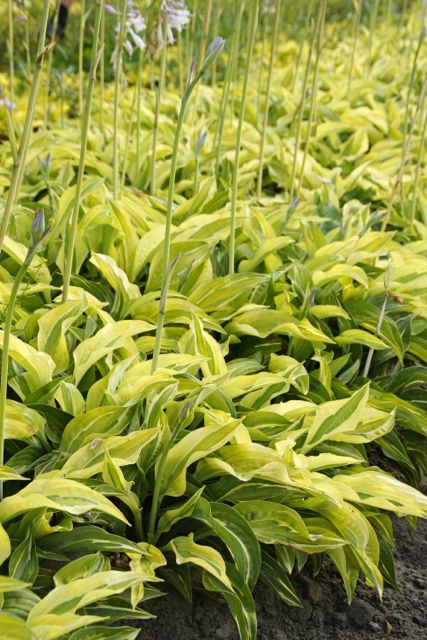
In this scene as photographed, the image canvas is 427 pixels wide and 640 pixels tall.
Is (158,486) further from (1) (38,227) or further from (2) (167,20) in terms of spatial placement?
(2) (167,20)

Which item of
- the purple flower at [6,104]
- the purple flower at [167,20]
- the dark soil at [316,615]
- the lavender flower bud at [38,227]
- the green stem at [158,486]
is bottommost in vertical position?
the dark soil at [316,615]

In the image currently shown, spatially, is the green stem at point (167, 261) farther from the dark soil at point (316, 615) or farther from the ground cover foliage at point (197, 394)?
the dark soil at point (316, 615)

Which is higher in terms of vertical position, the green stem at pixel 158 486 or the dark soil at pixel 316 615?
the green stem at pixel 158 486

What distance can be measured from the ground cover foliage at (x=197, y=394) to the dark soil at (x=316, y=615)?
59 mm

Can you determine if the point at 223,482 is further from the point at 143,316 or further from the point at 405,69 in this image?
the point at 405,69

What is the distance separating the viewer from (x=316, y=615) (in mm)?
2027

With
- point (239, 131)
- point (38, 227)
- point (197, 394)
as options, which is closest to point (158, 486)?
point (197, 394)

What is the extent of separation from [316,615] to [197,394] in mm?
628

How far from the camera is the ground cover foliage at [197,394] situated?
177cm

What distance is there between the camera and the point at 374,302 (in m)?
3.00

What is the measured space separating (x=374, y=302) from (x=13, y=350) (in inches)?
56.2

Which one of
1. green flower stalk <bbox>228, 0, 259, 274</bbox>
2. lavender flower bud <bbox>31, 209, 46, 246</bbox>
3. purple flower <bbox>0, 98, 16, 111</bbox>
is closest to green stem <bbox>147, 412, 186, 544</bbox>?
lavender flower bud <bbox>31, 209, 46, 246</bbox>

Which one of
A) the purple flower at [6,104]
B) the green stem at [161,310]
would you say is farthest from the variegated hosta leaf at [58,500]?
the purple flower at [6,104]

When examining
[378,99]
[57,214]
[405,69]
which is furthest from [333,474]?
[405,69]
